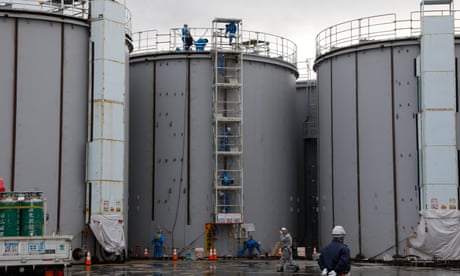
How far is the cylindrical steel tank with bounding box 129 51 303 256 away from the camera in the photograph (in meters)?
40.3

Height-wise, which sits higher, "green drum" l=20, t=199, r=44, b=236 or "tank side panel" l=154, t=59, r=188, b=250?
"tank side panel" l=154, t=59, r=188, b=250

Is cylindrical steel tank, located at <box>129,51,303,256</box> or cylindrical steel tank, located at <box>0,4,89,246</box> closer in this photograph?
cylindrical steel tank, located at <box>0,4,89,246</box>

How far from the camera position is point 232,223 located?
132ft

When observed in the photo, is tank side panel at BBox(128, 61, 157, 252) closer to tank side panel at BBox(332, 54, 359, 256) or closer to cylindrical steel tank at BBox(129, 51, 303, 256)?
cylindrical steel tank at BBox(129, 51, 303, 256)

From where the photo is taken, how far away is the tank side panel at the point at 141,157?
41156mm

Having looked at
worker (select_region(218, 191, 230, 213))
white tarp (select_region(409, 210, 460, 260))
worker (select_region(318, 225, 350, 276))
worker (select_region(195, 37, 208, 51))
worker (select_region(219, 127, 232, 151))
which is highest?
worker (select_region(195, 37, 208, 51))

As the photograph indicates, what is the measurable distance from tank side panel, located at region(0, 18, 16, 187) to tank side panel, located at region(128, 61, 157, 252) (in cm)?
950

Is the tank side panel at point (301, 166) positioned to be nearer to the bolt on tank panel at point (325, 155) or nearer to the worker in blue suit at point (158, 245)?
the bolt on tank panel at point (325, 155)

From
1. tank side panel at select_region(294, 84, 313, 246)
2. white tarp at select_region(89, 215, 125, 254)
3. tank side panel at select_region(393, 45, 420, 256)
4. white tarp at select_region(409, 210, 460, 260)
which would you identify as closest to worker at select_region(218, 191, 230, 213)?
tank side panel at select_region(294, 84, 313, 246)

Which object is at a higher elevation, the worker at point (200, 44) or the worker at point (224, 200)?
the worker at point (200, 44)

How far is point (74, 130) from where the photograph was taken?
1371 inches

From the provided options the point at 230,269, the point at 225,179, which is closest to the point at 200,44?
the point at 225,179

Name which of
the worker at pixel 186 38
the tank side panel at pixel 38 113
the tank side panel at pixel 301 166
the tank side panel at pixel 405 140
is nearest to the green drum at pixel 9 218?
the tank side panel at pixel 38 113

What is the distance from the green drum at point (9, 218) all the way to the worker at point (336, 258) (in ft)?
44.4
